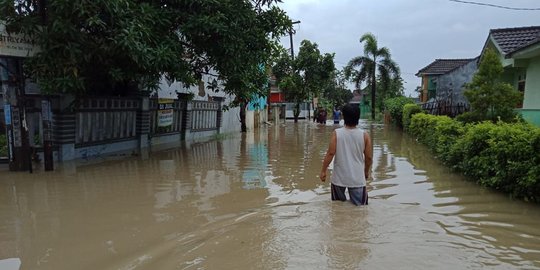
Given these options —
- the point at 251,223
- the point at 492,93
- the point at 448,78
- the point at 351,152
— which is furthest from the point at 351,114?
the point at 448,78

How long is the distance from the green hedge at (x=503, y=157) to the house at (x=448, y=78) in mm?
11137

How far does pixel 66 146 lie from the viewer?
1133cm

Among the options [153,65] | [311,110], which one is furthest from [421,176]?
[311,110]

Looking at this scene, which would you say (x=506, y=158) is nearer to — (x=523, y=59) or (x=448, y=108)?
(x=523, y=59)

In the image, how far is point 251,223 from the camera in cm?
582

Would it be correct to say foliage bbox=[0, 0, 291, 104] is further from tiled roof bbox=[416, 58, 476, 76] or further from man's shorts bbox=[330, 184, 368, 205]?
tiled roof bbox=[416, 58, 476, 76]

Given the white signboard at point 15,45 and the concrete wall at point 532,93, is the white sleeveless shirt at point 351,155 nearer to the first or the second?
the white signboard at point 15,45

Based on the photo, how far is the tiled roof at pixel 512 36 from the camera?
15.0m

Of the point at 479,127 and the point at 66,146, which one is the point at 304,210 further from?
the point at 66,146

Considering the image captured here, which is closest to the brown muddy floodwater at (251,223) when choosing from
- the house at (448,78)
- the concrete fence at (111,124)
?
the concrete fence at (111,124)

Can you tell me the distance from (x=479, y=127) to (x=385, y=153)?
6.10 metres

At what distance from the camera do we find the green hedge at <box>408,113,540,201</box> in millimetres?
6562

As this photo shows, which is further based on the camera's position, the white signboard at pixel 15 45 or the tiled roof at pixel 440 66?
the tiled roof at pixel 440 66

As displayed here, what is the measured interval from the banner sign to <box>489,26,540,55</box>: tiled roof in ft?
38.3
